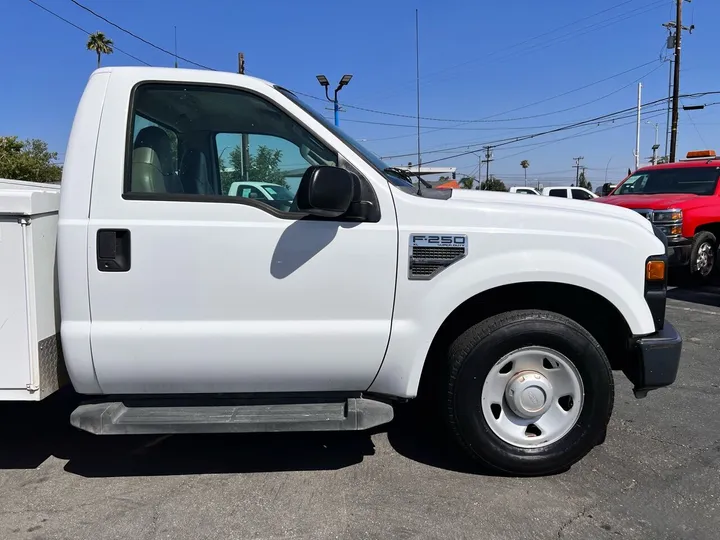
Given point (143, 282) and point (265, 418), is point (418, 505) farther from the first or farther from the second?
point (143, 282)

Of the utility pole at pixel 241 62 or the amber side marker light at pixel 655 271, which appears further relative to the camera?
the utility pole at pixel 241 62

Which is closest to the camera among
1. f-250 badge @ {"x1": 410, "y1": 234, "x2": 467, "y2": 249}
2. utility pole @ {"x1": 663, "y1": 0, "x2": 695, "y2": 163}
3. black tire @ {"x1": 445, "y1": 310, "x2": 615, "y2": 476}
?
f-250 badge @ {"x1": 410, "y1": 234, "x2": 467, "y2": 249}

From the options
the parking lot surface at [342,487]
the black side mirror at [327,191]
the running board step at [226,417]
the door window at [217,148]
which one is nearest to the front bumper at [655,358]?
the parking lot surface at [342,487]

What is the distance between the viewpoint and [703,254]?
348 inches

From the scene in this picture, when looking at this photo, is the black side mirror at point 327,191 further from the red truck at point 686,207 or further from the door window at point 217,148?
the red truck at point 686,207

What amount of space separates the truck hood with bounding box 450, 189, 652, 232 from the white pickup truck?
3 cm

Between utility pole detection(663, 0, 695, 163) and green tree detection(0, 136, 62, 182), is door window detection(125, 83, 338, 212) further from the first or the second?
utility pole detection(663, 0, 695, 163)

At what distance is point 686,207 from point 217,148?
787 cm

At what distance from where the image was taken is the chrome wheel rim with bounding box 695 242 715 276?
8.79 m

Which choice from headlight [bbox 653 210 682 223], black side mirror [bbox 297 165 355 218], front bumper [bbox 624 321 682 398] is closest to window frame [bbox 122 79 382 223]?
black side mirror [bbox 297 165 355 218]

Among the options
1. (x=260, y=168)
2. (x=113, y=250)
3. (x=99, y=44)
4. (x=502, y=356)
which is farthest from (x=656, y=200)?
(x=99, y=44)

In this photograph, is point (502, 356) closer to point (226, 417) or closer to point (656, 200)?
point (226, 417)

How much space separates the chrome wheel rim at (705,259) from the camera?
8.79 m

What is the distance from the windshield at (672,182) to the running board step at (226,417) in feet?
27.9
